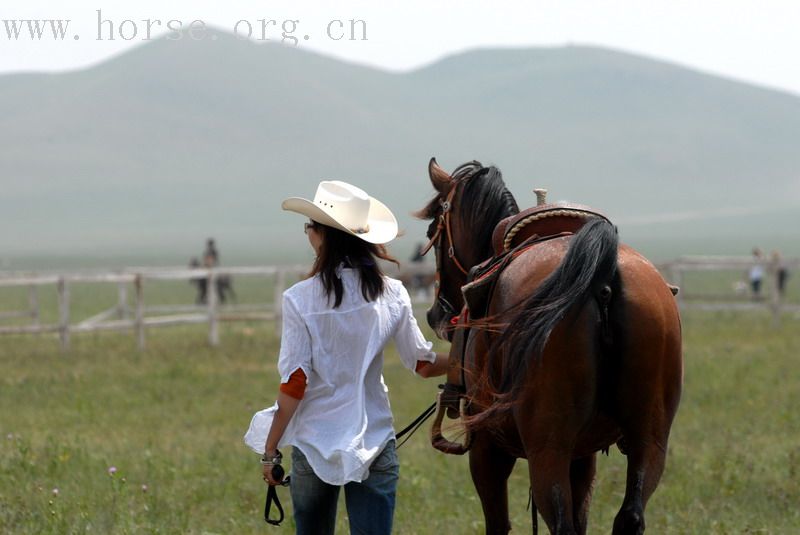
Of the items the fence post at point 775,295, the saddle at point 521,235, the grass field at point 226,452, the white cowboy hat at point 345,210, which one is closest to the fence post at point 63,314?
the grass field at point 226,452


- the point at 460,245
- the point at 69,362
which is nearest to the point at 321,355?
the point at 460,245

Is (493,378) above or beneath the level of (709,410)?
above

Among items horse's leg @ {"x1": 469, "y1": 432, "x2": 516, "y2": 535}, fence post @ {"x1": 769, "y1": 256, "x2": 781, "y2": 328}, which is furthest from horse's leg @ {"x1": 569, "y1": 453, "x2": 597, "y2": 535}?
fence post @ {"x1": 769, "y1": 256, "x2": 781, "y2": 328}

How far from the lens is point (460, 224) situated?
6316mm

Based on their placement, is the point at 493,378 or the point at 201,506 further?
the point at 201,506

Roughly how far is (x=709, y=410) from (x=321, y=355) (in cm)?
778

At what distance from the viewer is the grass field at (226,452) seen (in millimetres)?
7414

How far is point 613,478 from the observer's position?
8758 millimetres

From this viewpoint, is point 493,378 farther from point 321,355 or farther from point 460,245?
point 460,245

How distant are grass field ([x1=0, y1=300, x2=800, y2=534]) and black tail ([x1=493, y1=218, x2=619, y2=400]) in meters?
2.44

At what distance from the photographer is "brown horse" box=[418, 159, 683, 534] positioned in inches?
193

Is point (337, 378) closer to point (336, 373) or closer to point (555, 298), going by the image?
point (336, 373)

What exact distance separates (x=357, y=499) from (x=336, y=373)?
0.48 meters

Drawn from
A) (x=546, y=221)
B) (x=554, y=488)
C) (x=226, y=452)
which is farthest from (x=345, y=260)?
(x=226, y=452)
